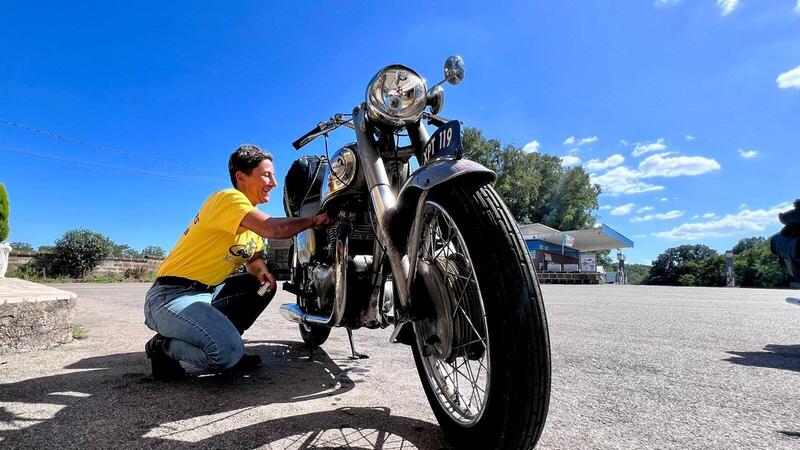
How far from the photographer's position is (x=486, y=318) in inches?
48.3

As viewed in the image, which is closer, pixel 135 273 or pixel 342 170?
pixel 342 170

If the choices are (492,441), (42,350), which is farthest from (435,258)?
(42,350)

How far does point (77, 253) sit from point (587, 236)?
30.4 meters

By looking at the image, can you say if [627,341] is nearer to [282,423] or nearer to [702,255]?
[282,423]

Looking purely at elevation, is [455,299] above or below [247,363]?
above

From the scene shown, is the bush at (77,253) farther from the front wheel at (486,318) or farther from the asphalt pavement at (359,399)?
the front wheel at (486,318)

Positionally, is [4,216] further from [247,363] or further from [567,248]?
[567,248]

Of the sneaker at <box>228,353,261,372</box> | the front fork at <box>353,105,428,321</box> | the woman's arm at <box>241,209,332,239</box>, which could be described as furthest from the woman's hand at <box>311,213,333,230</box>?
the sneaker at <box>228,353,261,372</box>

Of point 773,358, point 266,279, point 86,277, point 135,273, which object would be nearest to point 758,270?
point 773,358

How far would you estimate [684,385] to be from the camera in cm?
223

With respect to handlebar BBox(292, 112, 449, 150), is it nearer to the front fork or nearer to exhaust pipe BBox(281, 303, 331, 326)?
the front fork

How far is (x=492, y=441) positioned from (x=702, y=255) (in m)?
78.6

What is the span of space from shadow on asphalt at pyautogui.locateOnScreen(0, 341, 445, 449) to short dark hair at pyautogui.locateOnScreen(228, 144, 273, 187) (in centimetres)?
118

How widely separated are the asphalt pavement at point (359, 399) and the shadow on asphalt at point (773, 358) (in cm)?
1
